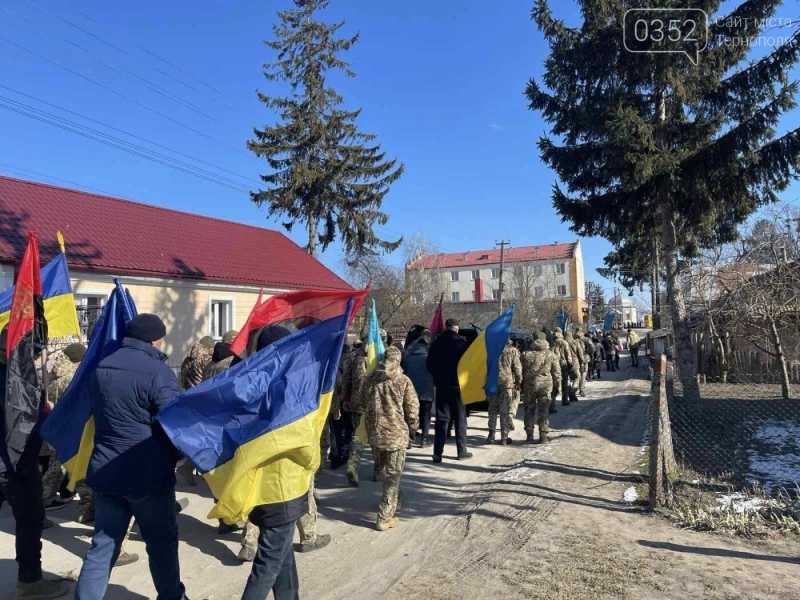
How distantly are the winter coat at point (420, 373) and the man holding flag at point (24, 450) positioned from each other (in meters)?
6.01

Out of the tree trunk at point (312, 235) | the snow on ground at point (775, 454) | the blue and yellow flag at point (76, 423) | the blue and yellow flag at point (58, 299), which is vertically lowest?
the snow on ground at point (775, 454)

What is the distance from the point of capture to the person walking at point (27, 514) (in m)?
4.16

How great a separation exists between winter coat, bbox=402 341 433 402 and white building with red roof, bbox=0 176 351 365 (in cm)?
746

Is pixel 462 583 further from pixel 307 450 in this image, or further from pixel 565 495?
pixel 565 495

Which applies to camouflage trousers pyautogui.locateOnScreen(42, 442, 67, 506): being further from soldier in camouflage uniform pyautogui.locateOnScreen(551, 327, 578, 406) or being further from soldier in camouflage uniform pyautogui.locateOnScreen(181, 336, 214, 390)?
soldier in camouflage uniform pyautogui.locateOnScreen(551, 327, 578, 406)

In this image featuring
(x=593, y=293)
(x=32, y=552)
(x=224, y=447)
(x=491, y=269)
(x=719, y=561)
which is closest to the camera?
(x=224, y=447)

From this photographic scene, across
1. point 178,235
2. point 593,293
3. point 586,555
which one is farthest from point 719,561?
point 593,293

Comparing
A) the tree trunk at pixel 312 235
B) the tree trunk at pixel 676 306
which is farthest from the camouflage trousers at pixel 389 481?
Result: the tree trunk at pixel 312 235

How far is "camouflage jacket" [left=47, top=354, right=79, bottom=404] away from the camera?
6328 mm

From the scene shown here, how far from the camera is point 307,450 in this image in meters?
3.57

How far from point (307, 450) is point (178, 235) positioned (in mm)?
16003

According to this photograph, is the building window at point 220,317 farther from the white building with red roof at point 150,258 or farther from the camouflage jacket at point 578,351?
the camouflage jacket at point 578,351

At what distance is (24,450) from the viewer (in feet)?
13.6

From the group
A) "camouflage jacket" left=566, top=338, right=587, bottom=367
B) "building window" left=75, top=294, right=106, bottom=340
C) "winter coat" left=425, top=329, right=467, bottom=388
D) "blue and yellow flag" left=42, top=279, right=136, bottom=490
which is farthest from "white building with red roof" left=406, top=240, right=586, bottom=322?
"blue and yellow flag" left=42, top=279, right=136, bottom=490
